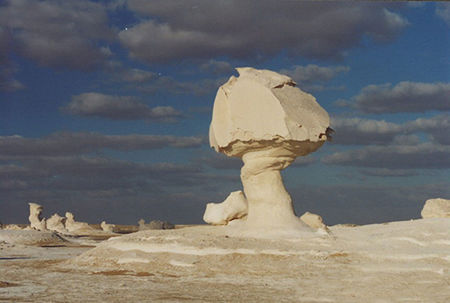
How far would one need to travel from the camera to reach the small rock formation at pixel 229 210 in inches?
845

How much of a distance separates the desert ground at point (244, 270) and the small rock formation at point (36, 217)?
25289 millimetres

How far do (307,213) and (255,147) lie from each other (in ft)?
17.5

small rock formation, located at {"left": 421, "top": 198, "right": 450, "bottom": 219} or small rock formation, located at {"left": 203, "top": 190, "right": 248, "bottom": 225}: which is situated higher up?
small rock formation, located at {"left": 421, "top": 198, "right": 450, "bottom": 219}

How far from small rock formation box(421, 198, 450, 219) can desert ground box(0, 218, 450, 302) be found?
323 inches

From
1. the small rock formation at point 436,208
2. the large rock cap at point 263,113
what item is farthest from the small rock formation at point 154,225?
the large rock cap at point 263,113

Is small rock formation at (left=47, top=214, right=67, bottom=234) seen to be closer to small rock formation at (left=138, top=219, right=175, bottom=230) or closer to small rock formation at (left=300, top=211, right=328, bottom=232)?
small rock formation at (left=138, top=219, right=175, bottom=230)

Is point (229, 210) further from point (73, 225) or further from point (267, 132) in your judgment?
point (73, 225)

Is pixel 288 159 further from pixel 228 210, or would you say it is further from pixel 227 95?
pixel 228 210

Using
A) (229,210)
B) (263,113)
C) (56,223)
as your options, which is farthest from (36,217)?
(263,113)

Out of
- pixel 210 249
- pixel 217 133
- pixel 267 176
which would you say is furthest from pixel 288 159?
pixel 210 249

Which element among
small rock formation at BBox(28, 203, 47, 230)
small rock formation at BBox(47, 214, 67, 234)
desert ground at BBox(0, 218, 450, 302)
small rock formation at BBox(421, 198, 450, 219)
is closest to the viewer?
desert ground at BBox(0, 218, 450, 302)

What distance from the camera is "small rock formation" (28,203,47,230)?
4306cm

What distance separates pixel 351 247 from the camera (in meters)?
15.9

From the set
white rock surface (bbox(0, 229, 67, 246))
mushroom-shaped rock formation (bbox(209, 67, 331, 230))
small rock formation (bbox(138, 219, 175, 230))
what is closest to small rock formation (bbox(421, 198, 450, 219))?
mushroom-shaped rock formation (bbox(209, 67, 331, 230))
